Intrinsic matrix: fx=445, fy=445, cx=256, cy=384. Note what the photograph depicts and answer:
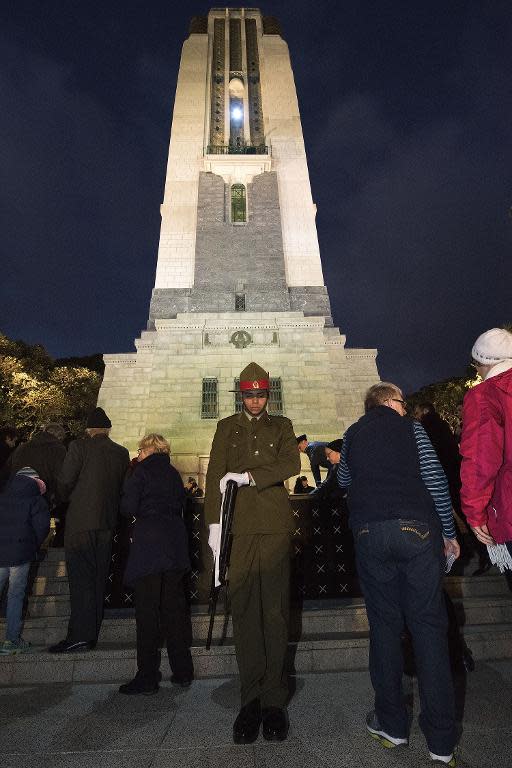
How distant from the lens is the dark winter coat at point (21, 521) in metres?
4.74

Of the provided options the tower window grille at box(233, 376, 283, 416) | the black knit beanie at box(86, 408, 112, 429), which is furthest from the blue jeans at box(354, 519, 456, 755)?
the tower window grille at box(233, 376, 283, 416)

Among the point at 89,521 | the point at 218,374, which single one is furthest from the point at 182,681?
the point at 218,374

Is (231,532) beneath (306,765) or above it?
above

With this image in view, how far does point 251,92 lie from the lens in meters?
25.8

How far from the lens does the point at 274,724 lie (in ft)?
9.32

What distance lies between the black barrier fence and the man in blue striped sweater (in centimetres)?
275

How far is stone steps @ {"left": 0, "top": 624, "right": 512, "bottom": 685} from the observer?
4.23m

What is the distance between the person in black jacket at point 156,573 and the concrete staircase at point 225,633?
540mm

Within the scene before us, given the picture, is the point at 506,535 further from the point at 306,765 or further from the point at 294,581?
the point at 294,581

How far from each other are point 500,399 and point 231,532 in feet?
6.99

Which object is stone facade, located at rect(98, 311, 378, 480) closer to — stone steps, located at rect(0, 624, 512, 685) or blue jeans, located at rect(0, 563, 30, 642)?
blue jeans, located at rect(0, 563, 30, 642)

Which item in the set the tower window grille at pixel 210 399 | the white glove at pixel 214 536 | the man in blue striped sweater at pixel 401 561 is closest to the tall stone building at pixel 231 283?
the tower window grille at pixel 210 399

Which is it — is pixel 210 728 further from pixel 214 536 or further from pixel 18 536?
pixel 18 536

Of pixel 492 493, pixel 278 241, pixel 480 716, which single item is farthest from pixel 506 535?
pixel 278 241
